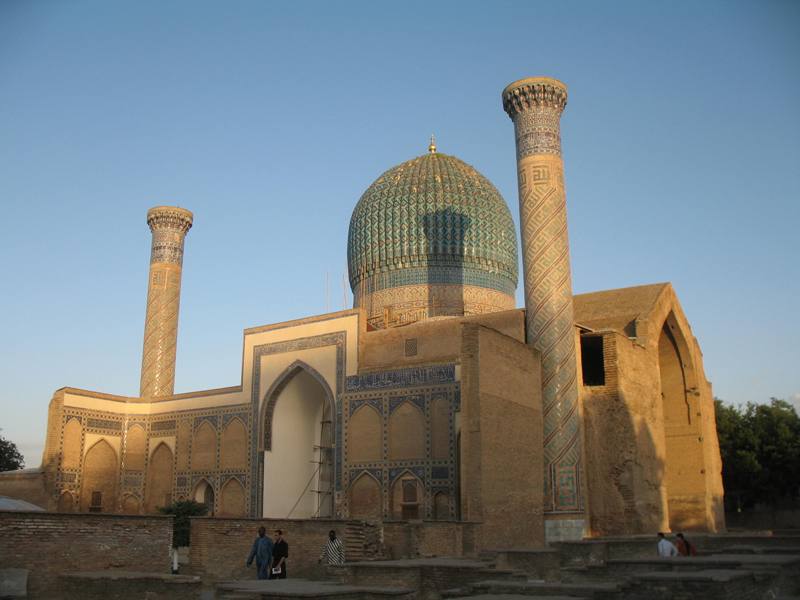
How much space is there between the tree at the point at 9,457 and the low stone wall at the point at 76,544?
20.1 m

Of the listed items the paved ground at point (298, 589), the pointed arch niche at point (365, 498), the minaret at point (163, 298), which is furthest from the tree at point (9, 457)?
the paved ground at point (298, 589)

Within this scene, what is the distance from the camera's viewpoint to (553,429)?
45.9 ft

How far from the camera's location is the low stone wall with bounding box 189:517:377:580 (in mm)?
10484

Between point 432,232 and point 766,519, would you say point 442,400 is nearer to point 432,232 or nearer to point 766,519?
point 432,232

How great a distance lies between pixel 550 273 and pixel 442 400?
9.61 ft

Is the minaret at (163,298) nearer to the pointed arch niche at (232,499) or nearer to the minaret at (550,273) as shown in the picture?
the pointed arch niche at (232,499)

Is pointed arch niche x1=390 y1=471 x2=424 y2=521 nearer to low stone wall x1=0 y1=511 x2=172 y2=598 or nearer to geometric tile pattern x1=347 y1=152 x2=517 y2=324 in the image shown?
geometric tile pattern x1=347 y1=152 x2=517 y2=324

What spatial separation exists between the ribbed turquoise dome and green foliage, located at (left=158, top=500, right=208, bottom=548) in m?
6.46

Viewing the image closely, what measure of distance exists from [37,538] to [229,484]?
35.1 ft

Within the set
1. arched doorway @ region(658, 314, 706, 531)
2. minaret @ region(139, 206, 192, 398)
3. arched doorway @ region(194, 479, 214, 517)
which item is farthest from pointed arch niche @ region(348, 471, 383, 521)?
minaret @ region(139, 206, 192, 398)

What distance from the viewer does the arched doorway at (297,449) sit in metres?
18.1

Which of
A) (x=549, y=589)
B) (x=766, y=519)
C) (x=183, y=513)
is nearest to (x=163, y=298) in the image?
(x=183, y=513)

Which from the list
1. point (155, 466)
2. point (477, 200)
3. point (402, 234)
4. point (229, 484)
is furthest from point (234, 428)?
point (477, 200)

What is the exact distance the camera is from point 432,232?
20219mm
